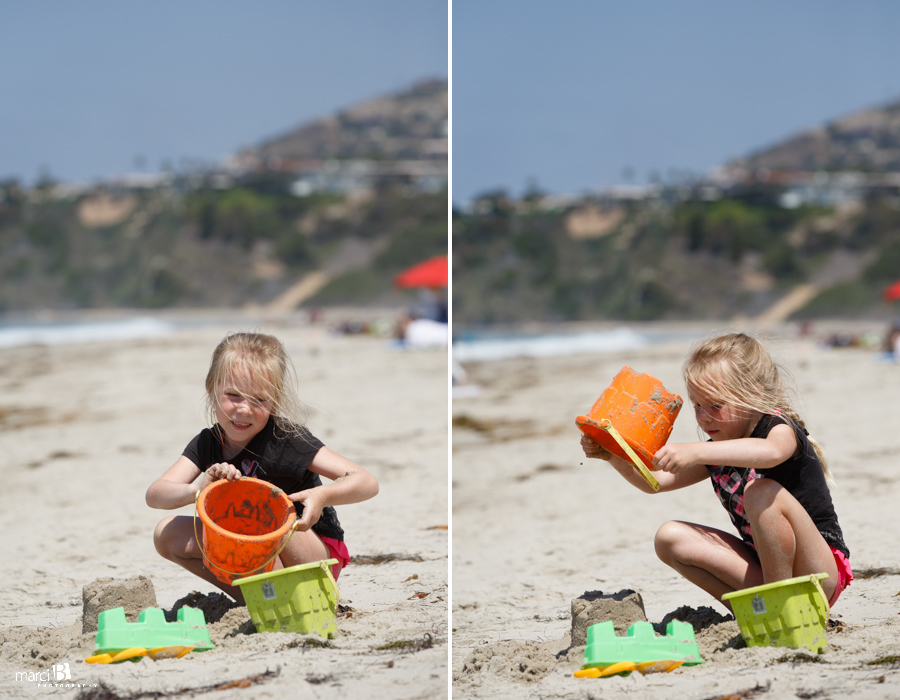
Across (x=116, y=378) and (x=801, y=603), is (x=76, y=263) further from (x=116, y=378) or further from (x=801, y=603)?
(x=801, y=603)

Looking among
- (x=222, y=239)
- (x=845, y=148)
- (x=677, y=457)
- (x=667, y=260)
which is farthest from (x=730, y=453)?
(x=845, y=148)

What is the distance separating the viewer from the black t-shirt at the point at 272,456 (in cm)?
267

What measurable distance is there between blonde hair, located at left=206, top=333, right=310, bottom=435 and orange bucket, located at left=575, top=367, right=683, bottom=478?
84 cm

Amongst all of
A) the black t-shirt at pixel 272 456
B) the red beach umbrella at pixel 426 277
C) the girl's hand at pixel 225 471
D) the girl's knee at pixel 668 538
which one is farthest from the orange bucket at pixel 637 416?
the red beach umbrella at pixel 426 277

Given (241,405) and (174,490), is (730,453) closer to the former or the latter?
(241,405)

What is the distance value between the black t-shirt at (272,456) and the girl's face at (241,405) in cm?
6

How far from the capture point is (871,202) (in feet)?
151

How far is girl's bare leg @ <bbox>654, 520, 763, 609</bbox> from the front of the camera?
8.28 feet

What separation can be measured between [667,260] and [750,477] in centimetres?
4322

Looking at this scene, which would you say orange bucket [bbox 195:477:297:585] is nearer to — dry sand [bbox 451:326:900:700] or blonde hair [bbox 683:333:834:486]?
dry sand [bbox 451:326:900:700]

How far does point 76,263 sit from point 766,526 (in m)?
43.8

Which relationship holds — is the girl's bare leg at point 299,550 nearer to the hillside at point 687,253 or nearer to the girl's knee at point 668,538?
the girl's knee at point 668,538

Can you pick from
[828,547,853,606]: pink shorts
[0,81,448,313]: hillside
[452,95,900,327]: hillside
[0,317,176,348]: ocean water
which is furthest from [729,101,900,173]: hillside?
[828,547,853,606]: pink shorts

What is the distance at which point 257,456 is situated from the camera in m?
2.70
